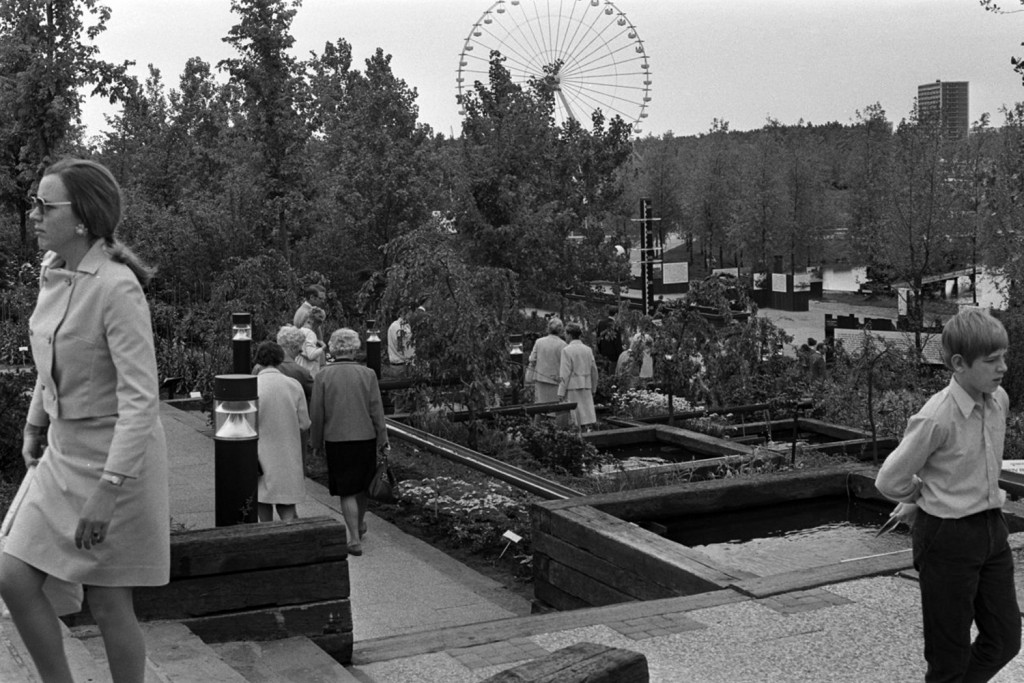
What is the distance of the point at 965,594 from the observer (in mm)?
4730

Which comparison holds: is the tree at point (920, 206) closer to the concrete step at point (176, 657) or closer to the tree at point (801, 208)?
the tree at point (801, 208)

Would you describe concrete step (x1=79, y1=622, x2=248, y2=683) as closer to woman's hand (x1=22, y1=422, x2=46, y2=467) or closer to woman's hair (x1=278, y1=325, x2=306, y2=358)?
woman's hand (x1=22, y1=422, x2=46, y2=467)

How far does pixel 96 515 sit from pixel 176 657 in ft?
6.20

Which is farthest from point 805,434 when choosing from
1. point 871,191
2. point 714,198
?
point 714,198

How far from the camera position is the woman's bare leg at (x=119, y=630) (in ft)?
12.6

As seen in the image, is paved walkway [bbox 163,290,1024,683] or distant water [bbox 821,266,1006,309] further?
distant water [bbox 821,266,1006,309]

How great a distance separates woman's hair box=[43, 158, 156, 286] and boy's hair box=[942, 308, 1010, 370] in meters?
2.87

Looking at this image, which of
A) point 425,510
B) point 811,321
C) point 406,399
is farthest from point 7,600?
point 811,321

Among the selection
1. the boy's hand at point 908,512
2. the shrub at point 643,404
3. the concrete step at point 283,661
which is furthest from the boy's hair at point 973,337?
the shrub at point 643,404

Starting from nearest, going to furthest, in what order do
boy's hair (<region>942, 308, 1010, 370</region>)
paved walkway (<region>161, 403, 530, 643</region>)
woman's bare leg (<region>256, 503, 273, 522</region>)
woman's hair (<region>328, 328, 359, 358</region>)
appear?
1. boy's hair (<region>942, 308, 1010, 370</region>)
2. paved walkway (<region>161, 403, 530, 643</region>)
3. woman's bare leg (<region>256, 503, 273, 522</region>)
4. woman's hair (<region>328, 328, 359, 358</region>)

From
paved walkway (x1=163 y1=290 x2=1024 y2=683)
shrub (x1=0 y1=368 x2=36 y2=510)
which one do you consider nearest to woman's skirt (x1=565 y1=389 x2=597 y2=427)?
shrub (x1=0 y1=368 x2=36 y2=510)

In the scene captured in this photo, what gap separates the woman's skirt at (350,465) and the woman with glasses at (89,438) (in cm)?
612

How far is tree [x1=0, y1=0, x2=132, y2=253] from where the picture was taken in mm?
27141

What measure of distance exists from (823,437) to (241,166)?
60.9 ft
